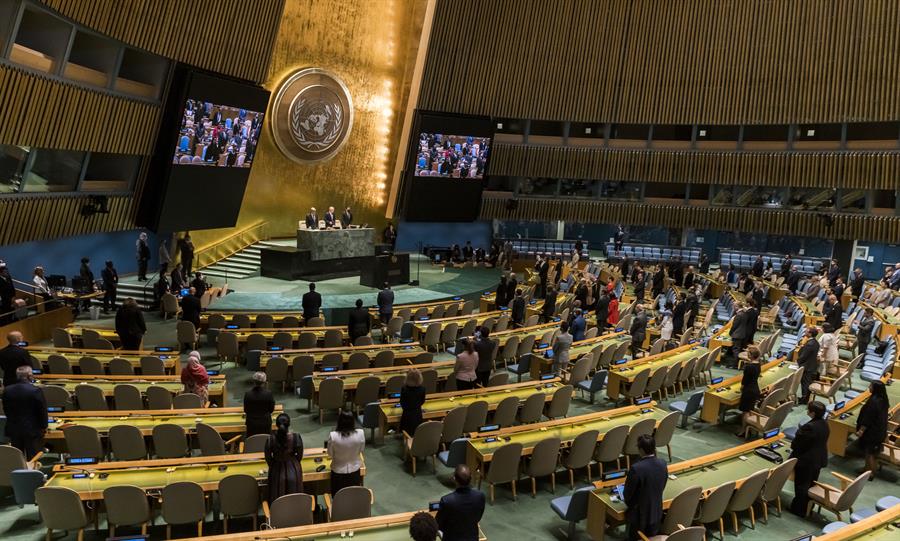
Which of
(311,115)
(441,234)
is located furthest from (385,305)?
(441,234)

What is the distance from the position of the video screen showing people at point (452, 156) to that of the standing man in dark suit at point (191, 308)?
12248mm

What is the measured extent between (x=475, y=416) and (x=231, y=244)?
1469 cm

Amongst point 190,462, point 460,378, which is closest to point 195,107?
point 460,378

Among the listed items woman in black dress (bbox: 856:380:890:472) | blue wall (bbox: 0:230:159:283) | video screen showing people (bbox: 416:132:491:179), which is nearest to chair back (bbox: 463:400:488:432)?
woman in black dress (bbox: 856:380:890:472)

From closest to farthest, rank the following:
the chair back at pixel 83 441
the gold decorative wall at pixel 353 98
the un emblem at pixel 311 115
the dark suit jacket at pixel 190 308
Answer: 1. the chair back at pixel 83 441
2. the dark suit jacket at pixel 190 308
3. the gold decorative wall at pixel 353 98
4. the un emblem at pixel 311 115

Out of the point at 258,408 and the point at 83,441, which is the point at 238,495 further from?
the point at 83,441

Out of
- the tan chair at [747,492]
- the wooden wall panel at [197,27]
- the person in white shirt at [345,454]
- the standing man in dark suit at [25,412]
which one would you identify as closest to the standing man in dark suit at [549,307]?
the tan chair at [747,492]

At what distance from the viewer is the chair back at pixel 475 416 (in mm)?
7862

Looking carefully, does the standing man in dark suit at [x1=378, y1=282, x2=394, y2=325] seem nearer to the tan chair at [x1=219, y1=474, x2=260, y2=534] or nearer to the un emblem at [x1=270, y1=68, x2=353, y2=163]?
the tan chair at [x1=219, y1=474, x2=260, y2=534]

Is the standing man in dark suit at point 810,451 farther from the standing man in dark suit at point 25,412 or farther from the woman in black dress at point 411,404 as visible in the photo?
the standing man in dark suit at point 25,412

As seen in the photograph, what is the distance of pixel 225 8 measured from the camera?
52.0 ft

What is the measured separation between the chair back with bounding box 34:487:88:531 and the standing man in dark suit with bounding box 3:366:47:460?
1384 mm

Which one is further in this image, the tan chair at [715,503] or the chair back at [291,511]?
the tan chair at [715,503]

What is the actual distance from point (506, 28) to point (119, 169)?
1530 centimetres
